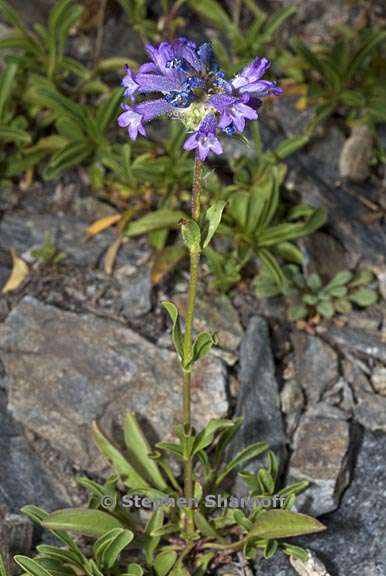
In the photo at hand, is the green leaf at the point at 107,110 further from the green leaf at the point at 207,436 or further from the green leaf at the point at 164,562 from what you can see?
the green leaf at the point at 164,562

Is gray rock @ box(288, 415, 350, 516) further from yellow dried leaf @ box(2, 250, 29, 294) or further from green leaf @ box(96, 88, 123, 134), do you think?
green leaf @ box(96, 88, 123, 134)

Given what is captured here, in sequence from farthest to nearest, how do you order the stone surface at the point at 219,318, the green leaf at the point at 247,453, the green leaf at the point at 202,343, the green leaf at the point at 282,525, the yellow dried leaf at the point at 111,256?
1. the yellow dried leaf at the point at 111,256
2. the stone surface at the point at 219,318
3. the green leaf at the point at 247,453
4. the green leaf at the point at 282,525
5. the green leaf at the point at 202,343

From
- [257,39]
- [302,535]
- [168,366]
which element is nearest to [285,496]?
[302,535]

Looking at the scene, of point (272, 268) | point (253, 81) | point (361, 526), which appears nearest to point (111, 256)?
point (272, 268)

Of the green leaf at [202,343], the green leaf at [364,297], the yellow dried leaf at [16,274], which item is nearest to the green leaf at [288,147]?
the green leaf at [364,297]

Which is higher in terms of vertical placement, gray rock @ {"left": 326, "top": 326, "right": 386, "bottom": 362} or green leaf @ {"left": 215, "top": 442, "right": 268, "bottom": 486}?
gray rock @ {"left": 326, "top": 326, "right": 386, "bottom": 362}

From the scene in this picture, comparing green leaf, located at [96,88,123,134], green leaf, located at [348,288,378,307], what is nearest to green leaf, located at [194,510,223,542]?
green leaf, located at [348,288,378,307]
